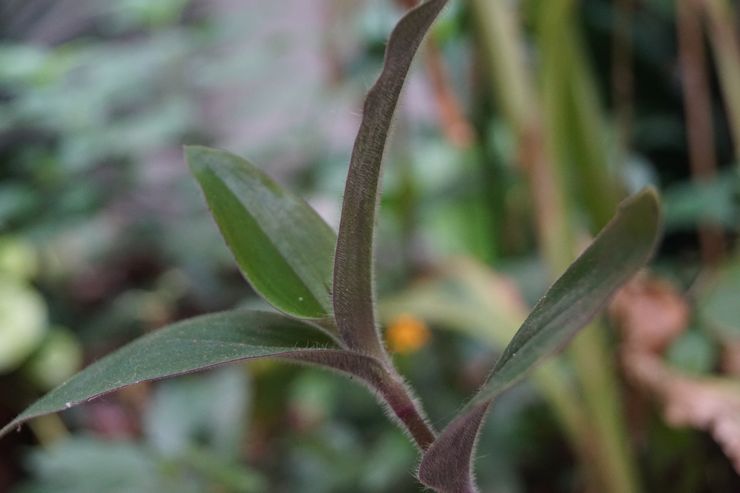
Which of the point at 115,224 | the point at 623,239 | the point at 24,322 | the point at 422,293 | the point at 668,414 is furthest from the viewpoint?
the point at 115,224

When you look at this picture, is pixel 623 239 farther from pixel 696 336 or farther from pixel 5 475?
pixel 5 475

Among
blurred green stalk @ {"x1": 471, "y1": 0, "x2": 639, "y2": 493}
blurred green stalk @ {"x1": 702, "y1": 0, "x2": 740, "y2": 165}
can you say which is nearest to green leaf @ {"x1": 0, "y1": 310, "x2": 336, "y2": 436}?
blurred green stalk @ {"x1": 471, "y1": 0, "x2": 639, "y2": 493}

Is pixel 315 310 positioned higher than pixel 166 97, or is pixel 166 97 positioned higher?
pixel 166 97

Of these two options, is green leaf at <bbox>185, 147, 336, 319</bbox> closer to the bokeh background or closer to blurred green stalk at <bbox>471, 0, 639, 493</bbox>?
the bokeh background

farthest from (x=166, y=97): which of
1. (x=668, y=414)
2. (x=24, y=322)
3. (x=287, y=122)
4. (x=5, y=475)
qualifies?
(x=668, y=414)

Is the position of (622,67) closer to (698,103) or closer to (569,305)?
(698,103)
